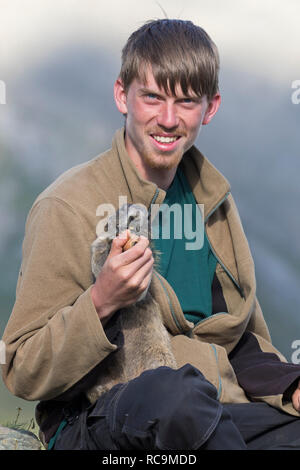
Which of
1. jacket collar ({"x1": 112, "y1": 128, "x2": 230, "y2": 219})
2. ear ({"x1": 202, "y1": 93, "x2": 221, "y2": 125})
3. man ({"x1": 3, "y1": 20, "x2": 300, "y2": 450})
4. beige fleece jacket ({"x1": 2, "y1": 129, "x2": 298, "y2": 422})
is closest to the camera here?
man ({"x1": 3, "y1": 20, "x2": 300, "y2": 450})

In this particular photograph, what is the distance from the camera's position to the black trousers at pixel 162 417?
2.16 meters

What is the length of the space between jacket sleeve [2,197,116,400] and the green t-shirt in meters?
0.42

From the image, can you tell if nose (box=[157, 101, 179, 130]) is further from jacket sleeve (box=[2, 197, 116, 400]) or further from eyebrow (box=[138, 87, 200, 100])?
jacket sleeve (box=[2, 197, 116, 400])

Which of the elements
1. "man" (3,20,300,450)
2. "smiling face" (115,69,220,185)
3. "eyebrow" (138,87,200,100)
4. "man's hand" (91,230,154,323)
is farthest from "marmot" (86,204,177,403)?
"eyebrow" (138,87,200,100)

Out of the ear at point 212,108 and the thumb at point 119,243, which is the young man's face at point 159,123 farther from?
the thumb at point 119,243

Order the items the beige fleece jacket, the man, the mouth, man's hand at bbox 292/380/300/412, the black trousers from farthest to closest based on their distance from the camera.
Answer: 1. the mouth
2. man's hand at bbox 292/380/300/412
3. the beige fleece jacket
4. the man
5. the black trousers

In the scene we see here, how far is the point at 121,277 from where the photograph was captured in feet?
7.91

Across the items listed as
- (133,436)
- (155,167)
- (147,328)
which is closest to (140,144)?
(155,167)

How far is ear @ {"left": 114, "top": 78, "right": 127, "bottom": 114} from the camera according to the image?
3256 mm

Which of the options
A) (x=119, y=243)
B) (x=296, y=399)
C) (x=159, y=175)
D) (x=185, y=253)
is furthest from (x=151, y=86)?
(x=296, y=399)

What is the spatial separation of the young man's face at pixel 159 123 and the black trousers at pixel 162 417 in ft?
3.65

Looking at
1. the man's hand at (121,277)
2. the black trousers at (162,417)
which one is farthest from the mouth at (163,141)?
the black trousers at (162,417)

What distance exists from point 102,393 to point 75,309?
1.21 ft

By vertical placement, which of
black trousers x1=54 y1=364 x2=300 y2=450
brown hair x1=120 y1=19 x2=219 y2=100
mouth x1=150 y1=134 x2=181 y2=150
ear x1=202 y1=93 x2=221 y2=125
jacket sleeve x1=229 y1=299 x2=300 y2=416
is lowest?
jacket sleeve x1=229 y1=299 x2=300 y2=416
